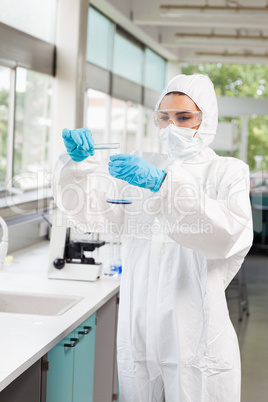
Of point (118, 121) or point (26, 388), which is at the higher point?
point (118, 121)

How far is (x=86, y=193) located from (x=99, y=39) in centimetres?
537

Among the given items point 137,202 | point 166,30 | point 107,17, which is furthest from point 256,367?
point 166,30

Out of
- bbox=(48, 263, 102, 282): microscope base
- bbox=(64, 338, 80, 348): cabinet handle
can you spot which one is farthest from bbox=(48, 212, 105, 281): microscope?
bbox=(64, 338, 80, 348): cabinet handle

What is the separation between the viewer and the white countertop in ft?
5.91

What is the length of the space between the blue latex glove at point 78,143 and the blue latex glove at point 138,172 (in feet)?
0.71

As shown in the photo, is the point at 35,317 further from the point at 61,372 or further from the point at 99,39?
the point at 99,39

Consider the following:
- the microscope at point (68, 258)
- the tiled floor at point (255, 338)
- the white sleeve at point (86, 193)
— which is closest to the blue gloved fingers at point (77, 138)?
the white sleeve at point (86, 193)

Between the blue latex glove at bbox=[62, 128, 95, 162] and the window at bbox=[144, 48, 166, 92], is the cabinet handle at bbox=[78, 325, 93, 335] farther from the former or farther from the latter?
the window at bbox=[144, 48, 166, 92]

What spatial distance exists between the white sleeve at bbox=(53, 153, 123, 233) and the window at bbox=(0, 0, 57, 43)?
2.44m

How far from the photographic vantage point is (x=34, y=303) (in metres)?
2.69

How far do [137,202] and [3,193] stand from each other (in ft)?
9.09

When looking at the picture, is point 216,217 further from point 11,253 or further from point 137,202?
point 11,253

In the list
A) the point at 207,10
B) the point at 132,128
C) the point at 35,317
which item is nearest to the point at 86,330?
the point at 35,317

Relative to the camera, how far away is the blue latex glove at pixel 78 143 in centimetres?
193
